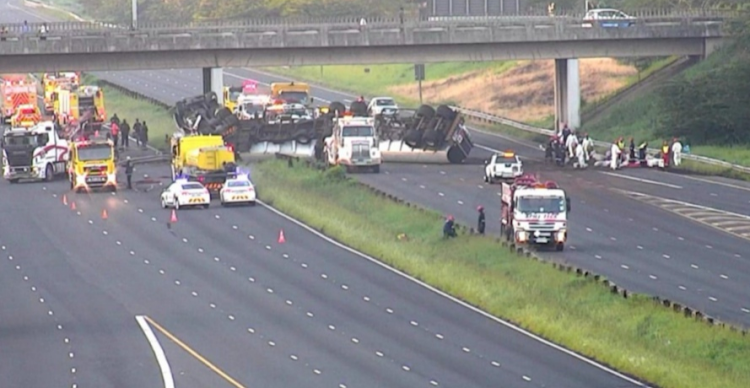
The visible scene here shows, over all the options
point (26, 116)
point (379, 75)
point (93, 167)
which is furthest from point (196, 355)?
point (379, 75)

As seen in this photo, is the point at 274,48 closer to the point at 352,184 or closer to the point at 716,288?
the point at 352,184

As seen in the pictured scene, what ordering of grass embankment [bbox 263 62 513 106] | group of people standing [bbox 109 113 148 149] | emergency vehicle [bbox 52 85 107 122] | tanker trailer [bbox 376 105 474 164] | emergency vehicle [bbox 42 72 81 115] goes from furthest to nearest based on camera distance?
grass embankment [bbox 263 62 513 106]
emergency vehicle [bbox 42 72 81 115]
emergency vehicle [bbox 52 85 107 122]
group of people standing [bbox 109 113 148 149]
tanker trailer [bbox 376 105 474 164]

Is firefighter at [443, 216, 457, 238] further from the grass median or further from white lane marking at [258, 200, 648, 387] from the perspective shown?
white lane marking at [258, 200, 648, 387]

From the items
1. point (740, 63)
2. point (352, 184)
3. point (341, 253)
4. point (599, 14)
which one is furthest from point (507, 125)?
point (341, 253)

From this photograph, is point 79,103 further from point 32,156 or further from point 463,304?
point 463,304

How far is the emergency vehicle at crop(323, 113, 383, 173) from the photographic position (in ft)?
303

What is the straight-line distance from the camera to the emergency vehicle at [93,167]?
3465 inches

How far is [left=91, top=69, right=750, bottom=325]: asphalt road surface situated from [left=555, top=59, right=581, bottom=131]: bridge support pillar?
348 centimetres

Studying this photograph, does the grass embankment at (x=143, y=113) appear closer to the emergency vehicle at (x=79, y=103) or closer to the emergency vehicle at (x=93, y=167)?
the emergency vehicle at (x=79, y=103)

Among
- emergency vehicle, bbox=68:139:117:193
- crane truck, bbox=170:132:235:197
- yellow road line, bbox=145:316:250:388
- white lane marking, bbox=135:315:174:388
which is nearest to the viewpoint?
yellow road line, bbox=145:316:250:388

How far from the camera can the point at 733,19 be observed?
107 m

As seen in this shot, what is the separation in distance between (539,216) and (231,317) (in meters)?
13.8

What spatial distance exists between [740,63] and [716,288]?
43.8 metres

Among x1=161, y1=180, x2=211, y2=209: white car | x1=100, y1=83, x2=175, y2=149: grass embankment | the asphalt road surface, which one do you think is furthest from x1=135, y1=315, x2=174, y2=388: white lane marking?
→ x1=100, y1=83, x2=175, y2=149: grass embankment
